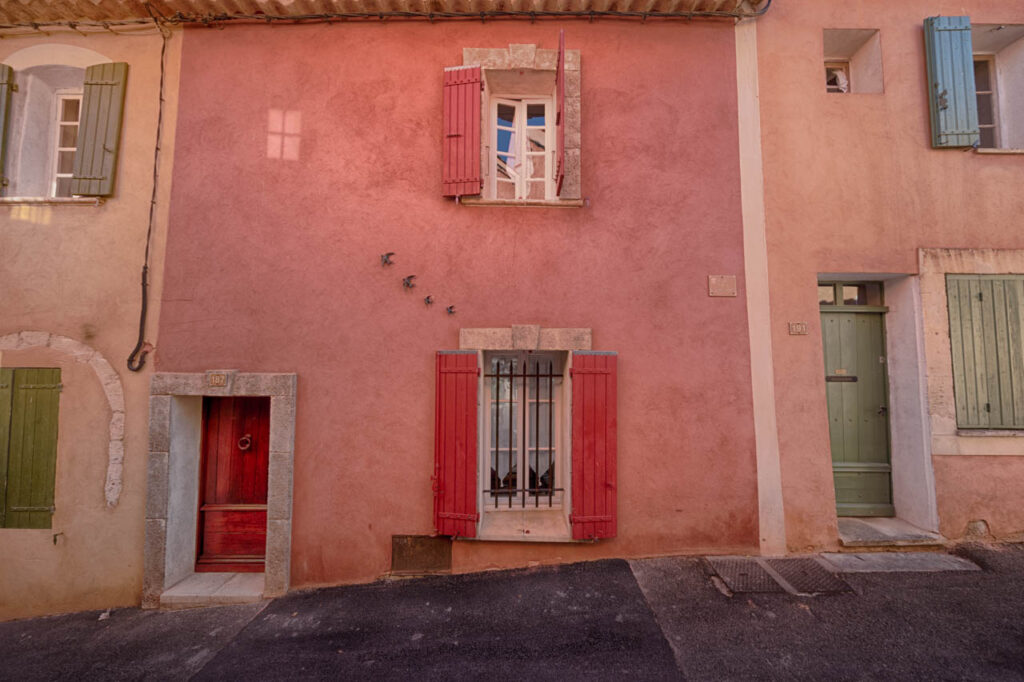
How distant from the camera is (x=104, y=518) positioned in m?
4.16

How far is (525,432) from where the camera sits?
14.8ft

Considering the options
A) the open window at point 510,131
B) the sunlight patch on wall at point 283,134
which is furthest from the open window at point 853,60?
the sunlight patch on wall at point 283,134

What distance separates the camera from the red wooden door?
4484 mm

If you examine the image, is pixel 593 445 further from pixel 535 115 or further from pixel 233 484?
pixel 233 484

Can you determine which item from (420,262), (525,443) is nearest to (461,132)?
(420,262)

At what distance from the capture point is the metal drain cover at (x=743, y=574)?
364 cm

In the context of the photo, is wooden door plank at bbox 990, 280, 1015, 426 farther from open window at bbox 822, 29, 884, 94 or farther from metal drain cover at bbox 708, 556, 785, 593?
metal drain cover at bbox 708, 556, 785, 593

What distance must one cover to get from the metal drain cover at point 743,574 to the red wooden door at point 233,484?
4.38 metres

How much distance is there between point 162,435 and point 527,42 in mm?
5132

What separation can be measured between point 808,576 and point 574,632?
2.14 metres

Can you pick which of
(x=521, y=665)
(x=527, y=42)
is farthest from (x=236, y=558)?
(x=527, y=42)

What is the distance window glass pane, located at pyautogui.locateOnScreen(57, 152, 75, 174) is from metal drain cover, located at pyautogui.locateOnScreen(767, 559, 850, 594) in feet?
26.2

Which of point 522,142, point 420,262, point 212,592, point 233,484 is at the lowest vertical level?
point 212,592

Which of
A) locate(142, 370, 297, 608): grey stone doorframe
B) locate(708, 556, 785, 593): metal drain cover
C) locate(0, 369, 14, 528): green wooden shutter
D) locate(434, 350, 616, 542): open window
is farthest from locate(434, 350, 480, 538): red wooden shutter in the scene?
locate(0, 369, 14, 528): green wooden shutter
